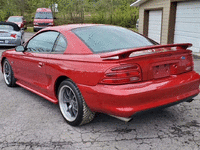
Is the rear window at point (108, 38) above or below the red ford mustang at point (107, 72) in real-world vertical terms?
above

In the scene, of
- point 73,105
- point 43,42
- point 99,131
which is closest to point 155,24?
point 43,42

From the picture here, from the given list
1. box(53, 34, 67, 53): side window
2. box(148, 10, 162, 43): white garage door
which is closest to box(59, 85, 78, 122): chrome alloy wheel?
box(53, 34, 67, 53): side window

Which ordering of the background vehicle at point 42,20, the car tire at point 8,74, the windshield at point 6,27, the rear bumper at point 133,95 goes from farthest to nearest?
1. the background vehicle at point 42,20
2. the windshield at point 6,27
3. the car tire at point 8,74
4. the rear bumper at point 133,95

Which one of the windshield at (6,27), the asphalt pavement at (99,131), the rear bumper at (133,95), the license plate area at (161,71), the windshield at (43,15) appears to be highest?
the windshield at (43,15)

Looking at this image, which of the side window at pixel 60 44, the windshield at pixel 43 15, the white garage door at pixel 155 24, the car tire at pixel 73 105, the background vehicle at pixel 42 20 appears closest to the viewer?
the car tire at pixel 73 105

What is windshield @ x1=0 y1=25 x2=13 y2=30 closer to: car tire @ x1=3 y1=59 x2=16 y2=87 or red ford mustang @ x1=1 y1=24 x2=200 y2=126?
car tire @ x1=3 y1=59 x2=16 y2=87

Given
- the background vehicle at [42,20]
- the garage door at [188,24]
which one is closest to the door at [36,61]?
the garage door at [188,24]

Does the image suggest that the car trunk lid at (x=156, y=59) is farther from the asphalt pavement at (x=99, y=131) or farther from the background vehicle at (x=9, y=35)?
the background vehicle at (x=9, y=35)

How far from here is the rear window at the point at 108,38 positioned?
11.3 feet

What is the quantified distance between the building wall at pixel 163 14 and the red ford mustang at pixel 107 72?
10.2 metres

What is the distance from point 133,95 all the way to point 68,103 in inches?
51.7

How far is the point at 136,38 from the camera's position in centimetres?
392

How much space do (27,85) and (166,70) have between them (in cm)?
288

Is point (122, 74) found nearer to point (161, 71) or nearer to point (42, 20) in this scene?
point (161, 71)
